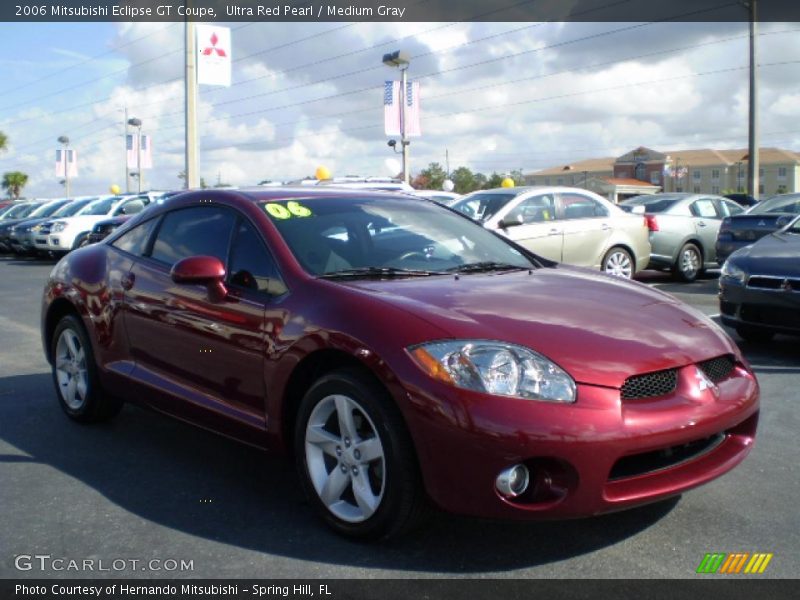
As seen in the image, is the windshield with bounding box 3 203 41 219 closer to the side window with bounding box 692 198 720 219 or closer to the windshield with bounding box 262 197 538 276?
the side window with bounding box 692 198 720 219

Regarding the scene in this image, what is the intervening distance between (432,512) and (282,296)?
1164 mm

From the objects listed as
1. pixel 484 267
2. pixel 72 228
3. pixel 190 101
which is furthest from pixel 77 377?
pixel 190 101

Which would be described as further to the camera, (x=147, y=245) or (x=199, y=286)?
(x=147, y=245)

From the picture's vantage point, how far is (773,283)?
6.75 meters

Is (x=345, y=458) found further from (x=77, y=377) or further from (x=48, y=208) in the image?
(x=48, y=208)

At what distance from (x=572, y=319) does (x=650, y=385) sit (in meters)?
0.42

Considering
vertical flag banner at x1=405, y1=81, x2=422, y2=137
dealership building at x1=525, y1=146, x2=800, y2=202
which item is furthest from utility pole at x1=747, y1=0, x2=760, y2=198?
dealership building at x1=525, y1=146, x2=800, y2=202

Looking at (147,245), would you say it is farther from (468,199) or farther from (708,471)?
(468,199)

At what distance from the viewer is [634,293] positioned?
157 inches

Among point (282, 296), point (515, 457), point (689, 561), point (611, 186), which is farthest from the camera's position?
point (611, 186)

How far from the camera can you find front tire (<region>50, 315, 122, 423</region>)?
505cm

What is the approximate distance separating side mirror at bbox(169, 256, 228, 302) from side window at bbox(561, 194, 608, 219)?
27.5 ft

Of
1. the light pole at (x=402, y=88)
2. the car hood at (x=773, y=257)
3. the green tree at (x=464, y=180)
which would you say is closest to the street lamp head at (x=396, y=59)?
the light pole at (x=402, y=88)
